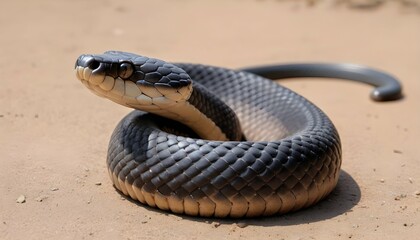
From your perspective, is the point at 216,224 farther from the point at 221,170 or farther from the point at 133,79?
the point at 133,79

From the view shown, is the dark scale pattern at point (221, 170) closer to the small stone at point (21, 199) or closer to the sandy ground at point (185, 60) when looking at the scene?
the sandy ground at point (185, 60)

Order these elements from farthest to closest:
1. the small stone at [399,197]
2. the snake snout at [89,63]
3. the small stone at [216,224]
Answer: the small stone at [399,197] < the snake snout at [89,63] < the small stone at [216,224]

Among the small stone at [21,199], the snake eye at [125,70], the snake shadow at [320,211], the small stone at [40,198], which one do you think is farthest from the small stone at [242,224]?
the small stone at [21,199]

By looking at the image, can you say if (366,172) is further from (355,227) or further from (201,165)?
(201,165)

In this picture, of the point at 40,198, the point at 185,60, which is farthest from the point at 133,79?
the point at 185,60

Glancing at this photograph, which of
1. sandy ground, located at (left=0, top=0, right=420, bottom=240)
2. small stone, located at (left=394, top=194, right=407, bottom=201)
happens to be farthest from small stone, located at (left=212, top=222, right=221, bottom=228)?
small stone, located at (left=394, top=194, right=407, bottom=201)

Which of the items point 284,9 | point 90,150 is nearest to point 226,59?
point 284,9
